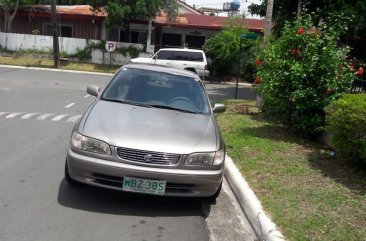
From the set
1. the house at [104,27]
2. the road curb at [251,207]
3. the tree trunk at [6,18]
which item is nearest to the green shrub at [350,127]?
the road curb at [251,207]

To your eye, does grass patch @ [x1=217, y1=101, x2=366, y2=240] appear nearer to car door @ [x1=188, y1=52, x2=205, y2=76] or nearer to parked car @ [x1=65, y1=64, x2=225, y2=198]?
parked car @ [x1=65, y1=64, x2=225, y2=198]

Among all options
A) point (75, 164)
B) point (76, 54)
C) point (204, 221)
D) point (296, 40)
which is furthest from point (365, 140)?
point (76, 54)

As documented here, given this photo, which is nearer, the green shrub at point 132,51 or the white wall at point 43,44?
the green shrub at point 132,51

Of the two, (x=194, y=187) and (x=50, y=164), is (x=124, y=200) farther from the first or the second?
(x=50, y=164)

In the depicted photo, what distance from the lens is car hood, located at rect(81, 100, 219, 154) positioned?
464 cm

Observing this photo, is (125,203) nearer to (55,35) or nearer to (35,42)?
(55,35)

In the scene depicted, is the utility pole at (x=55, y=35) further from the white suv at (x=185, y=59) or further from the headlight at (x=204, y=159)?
the headlight at (x=204, y=159)

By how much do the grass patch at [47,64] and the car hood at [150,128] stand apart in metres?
22.2

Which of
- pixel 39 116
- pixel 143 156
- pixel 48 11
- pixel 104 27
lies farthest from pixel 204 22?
pixel 143 156

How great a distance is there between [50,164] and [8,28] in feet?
90.0

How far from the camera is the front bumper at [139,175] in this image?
14.8ft

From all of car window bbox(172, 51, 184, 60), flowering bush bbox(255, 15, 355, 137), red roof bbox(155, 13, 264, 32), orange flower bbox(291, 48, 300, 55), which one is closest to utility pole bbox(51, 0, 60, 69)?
red roof bbox(155, 13, 264, 32)

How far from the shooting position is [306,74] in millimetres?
7672

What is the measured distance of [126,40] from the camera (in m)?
31.0
